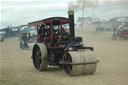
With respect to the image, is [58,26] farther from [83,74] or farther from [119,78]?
[119,78]

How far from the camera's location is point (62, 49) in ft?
36.4

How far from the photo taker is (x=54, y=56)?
1110 centimetres

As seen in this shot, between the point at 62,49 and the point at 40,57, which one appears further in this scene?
the point at 40,57

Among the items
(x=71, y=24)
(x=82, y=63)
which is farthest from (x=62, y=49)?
(x=82, y=63)

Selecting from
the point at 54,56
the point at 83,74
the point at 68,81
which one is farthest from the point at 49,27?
the point at 68,81

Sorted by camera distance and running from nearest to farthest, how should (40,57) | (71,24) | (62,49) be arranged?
(71,24), (62,49), (40,57)

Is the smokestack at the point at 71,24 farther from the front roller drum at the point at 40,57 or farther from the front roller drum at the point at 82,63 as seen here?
the front roller drum at the point at 40,57

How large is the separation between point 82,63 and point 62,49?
1723 mm

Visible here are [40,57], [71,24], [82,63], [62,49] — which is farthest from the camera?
[40,57]

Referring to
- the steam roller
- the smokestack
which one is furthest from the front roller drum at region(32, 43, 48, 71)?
the smokestack

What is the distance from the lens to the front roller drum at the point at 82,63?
9.52m

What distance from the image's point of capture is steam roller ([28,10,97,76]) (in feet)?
31.7

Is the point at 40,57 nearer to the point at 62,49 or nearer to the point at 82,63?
the point at 62,49

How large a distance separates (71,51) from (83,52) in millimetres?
440
